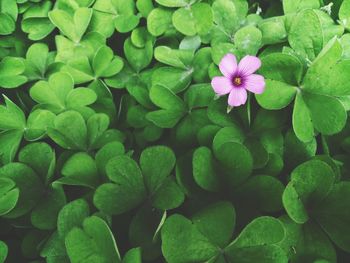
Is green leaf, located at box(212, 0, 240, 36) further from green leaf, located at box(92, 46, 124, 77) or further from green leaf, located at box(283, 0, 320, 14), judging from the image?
green leaf, located at box(92, 46, 124, 77)

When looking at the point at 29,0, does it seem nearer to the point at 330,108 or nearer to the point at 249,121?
the point at 249,121

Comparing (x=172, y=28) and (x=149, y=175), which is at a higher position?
(x=172, y=28)

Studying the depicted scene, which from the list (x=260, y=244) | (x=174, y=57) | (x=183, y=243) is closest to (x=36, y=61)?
(x=174, y=57)

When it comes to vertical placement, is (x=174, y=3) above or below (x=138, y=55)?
above

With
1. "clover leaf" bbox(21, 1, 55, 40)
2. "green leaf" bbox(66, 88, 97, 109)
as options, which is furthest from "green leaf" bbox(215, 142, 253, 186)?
"clover leaf" bbox(21, 1, 55, 40)

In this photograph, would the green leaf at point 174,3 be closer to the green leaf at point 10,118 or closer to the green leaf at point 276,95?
the green leaf at point 276,95

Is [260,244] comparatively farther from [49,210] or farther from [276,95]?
[49,210]

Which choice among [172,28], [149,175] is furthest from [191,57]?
[149,175]
